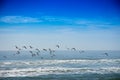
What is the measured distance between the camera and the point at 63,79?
65.1 feet

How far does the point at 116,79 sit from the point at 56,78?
4734 mm

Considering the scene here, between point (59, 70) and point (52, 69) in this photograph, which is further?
point (52, 69)

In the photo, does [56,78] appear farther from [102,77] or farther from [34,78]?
[102,77]

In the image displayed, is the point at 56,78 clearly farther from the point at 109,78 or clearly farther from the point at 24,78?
the point at 109,78

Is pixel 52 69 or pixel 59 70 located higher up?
pixel 52 69

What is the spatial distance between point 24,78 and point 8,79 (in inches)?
50.1

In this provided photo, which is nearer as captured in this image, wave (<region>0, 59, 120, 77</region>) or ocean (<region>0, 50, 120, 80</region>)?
ocean (<region>0, 50, 120, 80</region>)

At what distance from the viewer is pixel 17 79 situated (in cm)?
1994

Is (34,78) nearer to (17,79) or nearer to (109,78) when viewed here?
(17,79)

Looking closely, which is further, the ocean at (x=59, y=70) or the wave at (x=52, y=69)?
the wave at (x=52, y=69)

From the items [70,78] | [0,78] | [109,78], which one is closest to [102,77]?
[109,78]

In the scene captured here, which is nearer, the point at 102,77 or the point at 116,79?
the point at 116,79

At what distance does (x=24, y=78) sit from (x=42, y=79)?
153 cm

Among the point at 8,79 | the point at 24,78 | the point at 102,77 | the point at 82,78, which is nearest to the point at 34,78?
the point at 24,78
